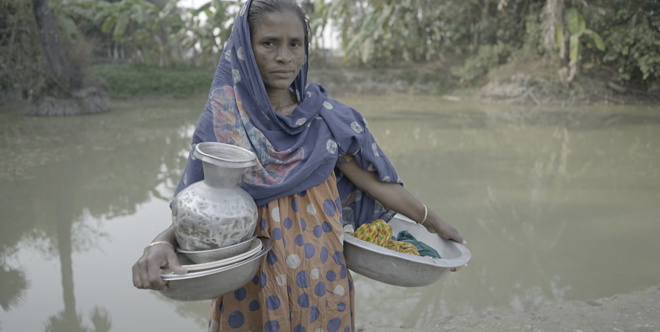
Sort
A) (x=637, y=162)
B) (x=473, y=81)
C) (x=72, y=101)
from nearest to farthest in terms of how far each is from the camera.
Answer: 1. (x=637, y=162)
2. (x=72, y=101)
3. (x=473, y=81)

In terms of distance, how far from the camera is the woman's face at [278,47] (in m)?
1.23

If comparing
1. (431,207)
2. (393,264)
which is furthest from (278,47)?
(431,207)

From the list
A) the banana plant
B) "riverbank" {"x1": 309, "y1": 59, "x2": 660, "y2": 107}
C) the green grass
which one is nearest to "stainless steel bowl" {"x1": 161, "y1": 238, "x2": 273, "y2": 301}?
the banana plant

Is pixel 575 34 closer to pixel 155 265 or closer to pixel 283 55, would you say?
pixel 283 55

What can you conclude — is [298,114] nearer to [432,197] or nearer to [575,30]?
[432,197]

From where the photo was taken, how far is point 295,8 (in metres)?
1.25

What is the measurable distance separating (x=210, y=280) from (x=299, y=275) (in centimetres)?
27

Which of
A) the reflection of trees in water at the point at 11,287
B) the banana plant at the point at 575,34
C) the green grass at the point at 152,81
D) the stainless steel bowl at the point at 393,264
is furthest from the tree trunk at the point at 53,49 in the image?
the banana plant at the point at 575,34

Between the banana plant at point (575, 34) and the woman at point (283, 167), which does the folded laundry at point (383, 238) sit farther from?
the banana plant at point (575, 34)

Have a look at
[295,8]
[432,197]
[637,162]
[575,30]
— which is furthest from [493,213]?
[575,30]

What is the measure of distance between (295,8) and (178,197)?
0.56m

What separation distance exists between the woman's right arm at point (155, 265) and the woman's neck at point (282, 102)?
0.47 meters

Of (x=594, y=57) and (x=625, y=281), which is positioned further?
(x=594, y=57)

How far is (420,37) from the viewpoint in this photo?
1794cm
